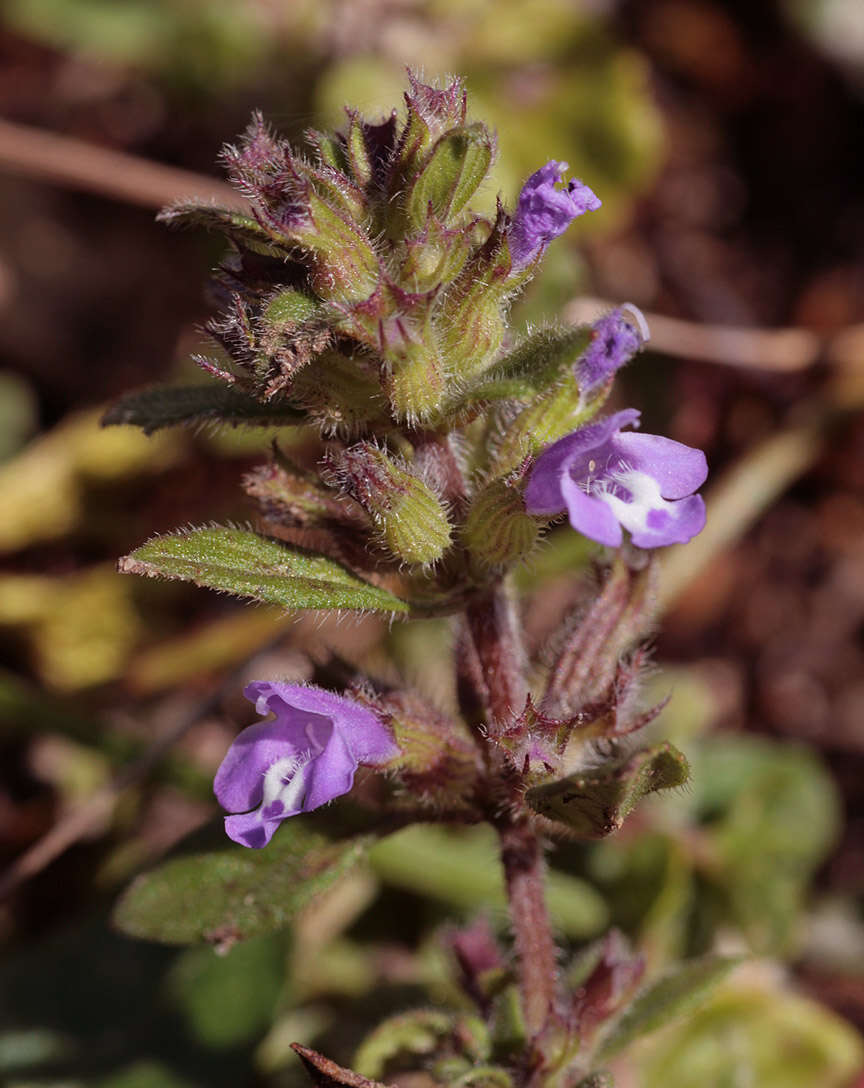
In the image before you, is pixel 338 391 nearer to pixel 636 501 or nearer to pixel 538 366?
pixel 538 366

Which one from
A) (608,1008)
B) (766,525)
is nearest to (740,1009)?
(608,1008)

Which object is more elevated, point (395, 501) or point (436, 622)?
point (395, 501)

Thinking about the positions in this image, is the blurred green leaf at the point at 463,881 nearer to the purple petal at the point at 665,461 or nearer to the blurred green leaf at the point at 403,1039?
the blurred green leaf at the point at 403,1039

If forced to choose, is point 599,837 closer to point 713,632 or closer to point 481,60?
point 713,632

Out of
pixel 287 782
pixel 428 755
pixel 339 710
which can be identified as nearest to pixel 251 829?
pixel 287 782

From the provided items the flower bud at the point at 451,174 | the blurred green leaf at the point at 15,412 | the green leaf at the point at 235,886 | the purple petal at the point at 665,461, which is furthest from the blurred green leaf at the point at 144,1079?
the blurred green leaf at the point at 15,412

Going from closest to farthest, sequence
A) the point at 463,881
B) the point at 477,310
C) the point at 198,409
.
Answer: the point at 477,310 < the point at 198,409 < the point at 463,881

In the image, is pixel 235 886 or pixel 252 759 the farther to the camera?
pixel 235 886
